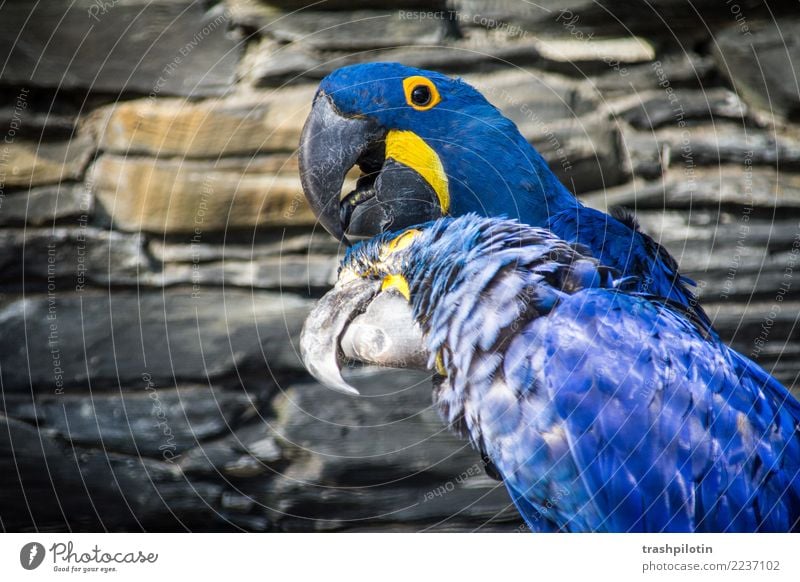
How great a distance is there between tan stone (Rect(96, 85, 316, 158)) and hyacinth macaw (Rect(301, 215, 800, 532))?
0.40 metres

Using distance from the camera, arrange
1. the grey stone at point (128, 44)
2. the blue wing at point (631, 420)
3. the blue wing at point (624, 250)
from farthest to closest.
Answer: the grey stone at point (128, 44) → the blue wing at point (624, 250) → the blue wing at point (631, 420)

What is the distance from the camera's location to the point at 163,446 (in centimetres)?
134

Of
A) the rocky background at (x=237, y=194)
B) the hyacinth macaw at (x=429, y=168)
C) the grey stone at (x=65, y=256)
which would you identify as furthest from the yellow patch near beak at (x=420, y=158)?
the grey stone at (x=65, y=256)

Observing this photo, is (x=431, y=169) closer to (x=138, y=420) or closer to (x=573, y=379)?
(x=573, y=379)

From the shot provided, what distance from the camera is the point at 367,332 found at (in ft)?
3.49

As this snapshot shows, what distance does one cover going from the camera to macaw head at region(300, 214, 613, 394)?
1.01 meters

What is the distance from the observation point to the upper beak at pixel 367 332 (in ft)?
3.49

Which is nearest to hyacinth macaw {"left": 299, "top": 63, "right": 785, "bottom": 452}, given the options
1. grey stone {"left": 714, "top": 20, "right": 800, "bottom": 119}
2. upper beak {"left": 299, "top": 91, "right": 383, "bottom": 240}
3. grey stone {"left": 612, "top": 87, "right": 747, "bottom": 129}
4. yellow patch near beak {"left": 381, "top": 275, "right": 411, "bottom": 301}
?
upper beak {"left": 299, "top": 91, "right": 383, "bottom": 240}

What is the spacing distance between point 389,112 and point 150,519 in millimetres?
872

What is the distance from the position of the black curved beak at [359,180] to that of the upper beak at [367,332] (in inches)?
4.7

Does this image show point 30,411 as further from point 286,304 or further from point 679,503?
point 679,503

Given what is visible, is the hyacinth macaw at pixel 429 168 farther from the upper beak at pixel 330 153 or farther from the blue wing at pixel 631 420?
the blue wing at pixel 631 420

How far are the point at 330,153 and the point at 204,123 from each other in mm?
350
